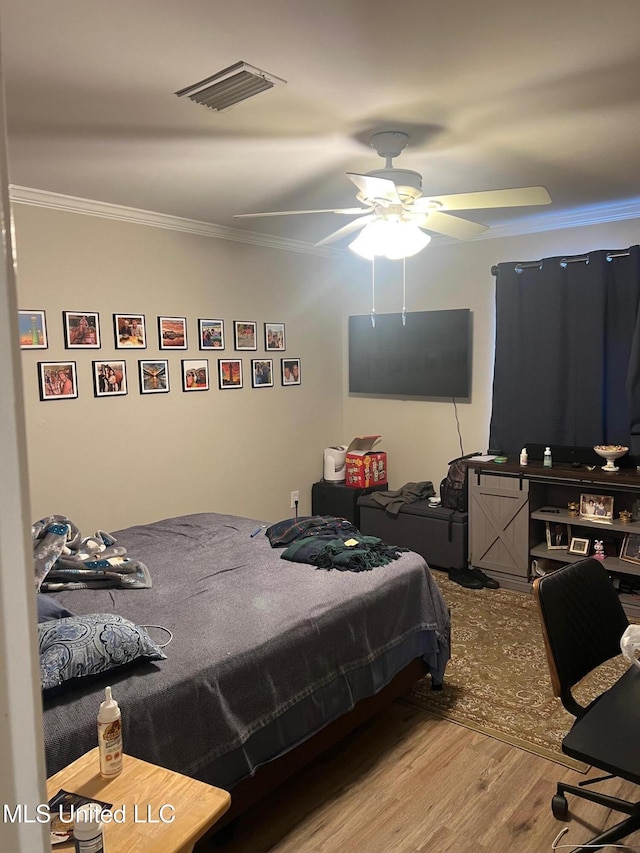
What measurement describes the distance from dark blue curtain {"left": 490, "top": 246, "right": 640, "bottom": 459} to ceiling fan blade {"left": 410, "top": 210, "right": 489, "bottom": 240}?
1.59 m

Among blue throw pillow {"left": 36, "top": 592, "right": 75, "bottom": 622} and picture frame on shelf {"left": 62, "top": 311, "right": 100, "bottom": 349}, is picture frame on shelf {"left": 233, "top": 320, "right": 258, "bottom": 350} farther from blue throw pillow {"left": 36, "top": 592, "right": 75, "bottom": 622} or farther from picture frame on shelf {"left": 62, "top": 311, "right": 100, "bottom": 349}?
blue throw pillow {"left": 36, "top": 592, "right": 75, "bottom": 622}

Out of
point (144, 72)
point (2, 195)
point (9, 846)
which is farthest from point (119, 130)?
point (9, 846)

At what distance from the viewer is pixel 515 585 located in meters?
4.61

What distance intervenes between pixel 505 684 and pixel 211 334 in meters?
3.12

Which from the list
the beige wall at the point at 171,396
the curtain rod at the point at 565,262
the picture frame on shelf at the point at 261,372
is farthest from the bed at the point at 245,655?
the curtain rod at the point at 565,262

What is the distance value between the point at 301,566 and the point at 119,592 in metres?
0.83

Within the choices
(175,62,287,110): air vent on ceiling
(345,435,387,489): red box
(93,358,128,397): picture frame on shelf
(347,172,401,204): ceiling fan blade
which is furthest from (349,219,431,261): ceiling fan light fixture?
(345,435,387,489): red box

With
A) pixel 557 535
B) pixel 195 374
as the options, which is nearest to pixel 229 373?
pixel 195 374

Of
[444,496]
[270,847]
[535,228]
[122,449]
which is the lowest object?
[270,847]

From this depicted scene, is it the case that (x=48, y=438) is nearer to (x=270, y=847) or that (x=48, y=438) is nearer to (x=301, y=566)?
(x=301, y=566)

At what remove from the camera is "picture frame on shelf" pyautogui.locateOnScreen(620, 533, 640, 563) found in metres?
4.21

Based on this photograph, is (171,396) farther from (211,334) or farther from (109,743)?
(109,743)

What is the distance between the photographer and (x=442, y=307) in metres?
5.39

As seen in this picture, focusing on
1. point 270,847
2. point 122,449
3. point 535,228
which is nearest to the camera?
point 270,847
